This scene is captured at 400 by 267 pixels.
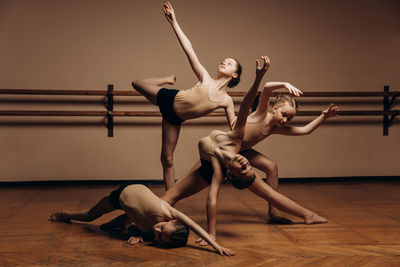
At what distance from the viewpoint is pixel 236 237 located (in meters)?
2.60

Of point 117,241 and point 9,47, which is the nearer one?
point 117,241

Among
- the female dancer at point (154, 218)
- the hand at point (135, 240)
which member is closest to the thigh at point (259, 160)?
the female dancer at point (154, 218)

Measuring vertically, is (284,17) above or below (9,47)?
above

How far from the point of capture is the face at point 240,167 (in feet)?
7.92

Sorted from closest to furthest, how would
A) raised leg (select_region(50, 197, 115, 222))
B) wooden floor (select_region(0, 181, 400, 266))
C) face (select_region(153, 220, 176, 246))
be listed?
wooden floor (select_region(0, 181, 400, 266)) < face (select_region(153, 220, 176, 246)) < raised leg (select_region(50, 197, 115, 222))

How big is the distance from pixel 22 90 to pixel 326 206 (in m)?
3.26

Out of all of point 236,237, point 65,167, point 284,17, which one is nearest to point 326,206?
point 236,237

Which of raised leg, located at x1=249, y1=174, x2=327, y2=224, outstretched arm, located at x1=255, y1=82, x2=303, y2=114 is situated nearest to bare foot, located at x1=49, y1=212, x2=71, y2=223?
raised leg, located at x1=249, y1=174, x2=327, y2=224

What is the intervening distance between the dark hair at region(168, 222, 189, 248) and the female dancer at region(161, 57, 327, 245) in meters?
0.15

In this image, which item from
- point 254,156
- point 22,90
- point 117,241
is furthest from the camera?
point 22,90

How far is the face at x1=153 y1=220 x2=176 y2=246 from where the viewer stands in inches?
89.0

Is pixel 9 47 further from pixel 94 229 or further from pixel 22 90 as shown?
pixel 94 229

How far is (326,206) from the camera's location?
3.57m

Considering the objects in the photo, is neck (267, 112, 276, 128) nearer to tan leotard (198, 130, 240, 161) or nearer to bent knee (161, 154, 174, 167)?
tan leotard (198, 130, 240, 161)
